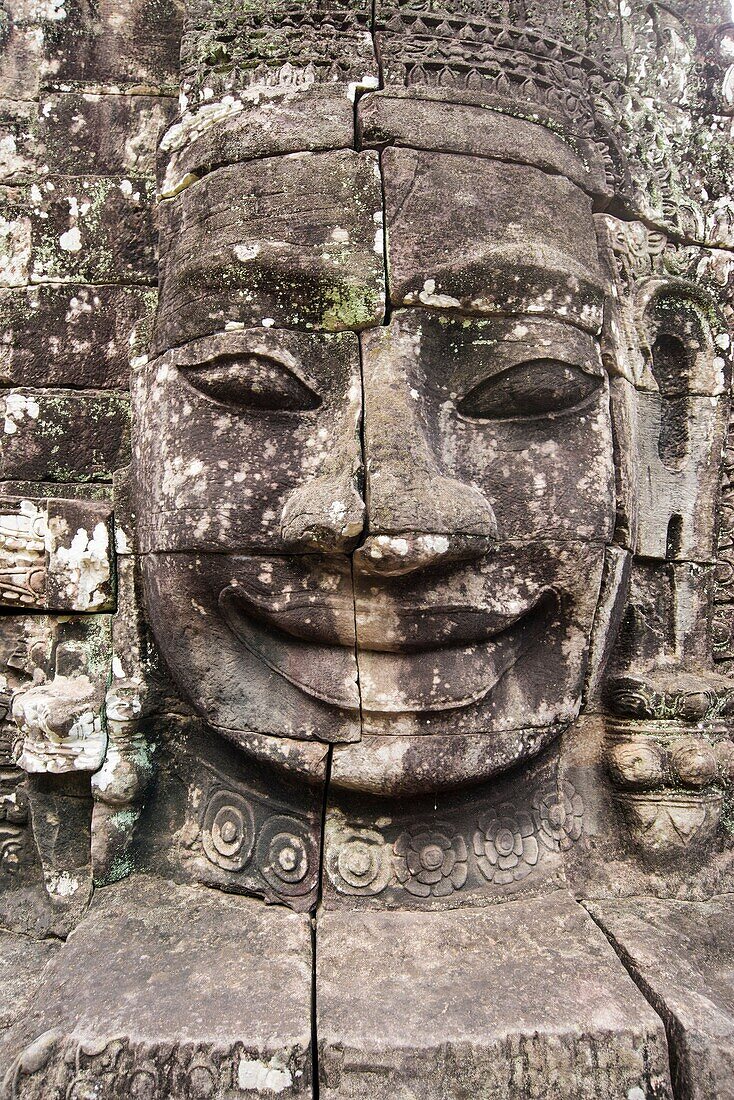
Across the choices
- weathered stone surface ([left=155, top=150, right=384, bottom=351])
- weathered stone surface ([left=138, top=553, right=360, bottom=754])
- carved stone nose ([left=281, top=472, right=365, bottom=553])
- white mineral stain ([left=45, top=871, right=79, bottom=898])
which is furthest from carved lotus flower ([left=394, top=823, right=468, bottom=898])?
weathered stone surface ([left=155, top=150, right=384, bottom=351])

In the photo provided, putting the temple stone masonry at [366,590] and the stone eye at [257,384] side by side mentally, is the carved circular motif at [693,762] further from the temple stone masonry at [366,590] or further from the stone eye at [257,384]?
the stone eye at [257,384]

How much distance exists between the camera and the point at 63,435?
2.57 metres

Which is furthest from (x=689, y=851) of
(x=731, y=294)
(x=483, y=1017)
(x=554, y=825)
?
(x=731, y=294)

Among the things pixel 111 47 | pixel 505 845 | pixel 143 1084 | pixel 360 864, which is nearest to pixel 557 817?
pixel 505 845

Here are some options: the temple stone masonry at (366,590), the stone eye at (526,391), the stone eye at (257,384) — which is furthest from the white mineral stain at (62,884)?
the stone eye at (526,391)

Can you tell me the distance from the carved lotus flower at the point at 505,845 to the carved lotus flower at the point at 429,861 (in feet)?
0.22

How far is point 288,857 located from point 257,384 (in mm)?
1345

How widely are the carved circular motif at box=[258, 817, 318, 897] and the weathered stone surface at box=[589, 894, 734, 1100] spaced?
842mm

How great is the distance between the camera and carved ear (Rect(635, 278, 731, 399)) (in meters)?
2.60

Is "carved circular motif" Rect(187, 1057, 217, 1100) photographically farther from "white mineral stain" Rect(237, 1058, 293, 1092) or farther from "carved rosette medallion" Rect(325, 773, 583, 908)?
"carved rosette medallion" Rect(325, 773, 583, 908)

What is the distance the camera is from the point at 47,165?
2.74 meters

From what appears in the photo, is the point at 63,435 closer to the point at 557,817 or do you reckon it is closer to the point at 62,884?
the point at 62,884

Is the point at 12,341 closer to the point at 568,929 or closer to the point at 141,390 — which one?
the point at 141,390

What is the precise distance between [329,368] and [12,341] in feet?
3.94
